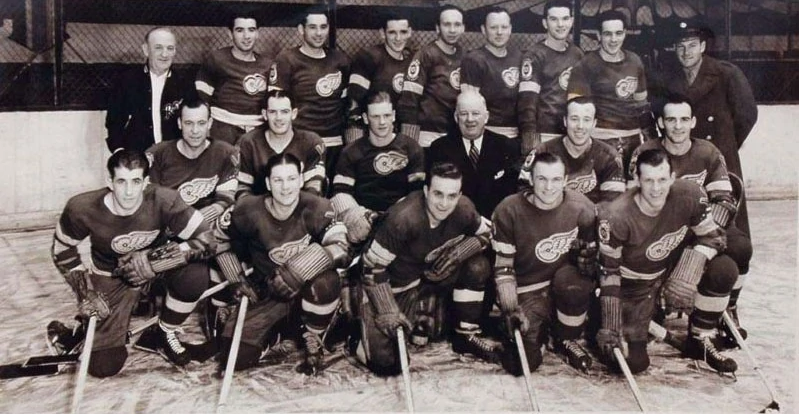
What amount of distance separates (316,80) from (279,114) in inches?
13.0

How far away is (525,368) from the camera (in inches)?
98.0

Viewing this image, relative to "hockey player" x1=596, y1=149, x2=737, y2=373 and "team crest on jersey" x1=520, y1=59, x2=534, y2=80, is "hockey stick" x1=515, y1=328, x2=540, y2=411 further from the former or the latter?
"team crest on jersey" x1=520, y1=59, x2=534, y2=80

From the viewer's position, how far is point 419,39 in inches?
125

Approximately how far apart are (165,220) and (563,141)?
4.70ft

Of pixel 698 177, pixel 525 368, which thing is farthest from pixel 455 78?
pixel 525 368

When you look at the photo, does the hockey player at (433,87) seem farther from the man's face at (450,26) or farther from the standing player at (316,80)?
the standing player at (316,80)

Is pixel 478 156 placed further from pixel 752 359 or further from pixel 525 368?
pixel 752 359

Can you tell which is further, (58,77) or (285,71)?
(58,77)

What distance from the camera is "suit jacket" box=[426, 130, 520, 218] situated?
2850mm

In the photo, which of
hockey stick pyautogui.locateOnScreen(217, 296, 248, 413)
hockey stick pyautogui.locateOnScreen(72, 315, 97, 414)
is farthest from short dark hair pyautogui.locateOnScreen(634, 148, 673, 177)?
hockey stick pyautogui.locateOnScreen(72, 315, 97, 414)

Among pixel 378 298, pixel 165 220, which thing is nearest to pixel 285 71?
pixel 165 220

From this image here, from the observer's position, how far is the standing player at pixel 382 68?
314 centimetres

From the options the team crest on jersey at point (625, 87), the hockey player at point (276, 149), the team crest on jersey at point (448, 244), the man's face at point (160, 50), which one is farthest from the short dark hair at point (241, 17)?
the team crest on jersey at point (625, 87)

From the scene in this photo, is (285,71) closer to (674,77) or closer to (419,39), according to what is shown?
(419,39)
